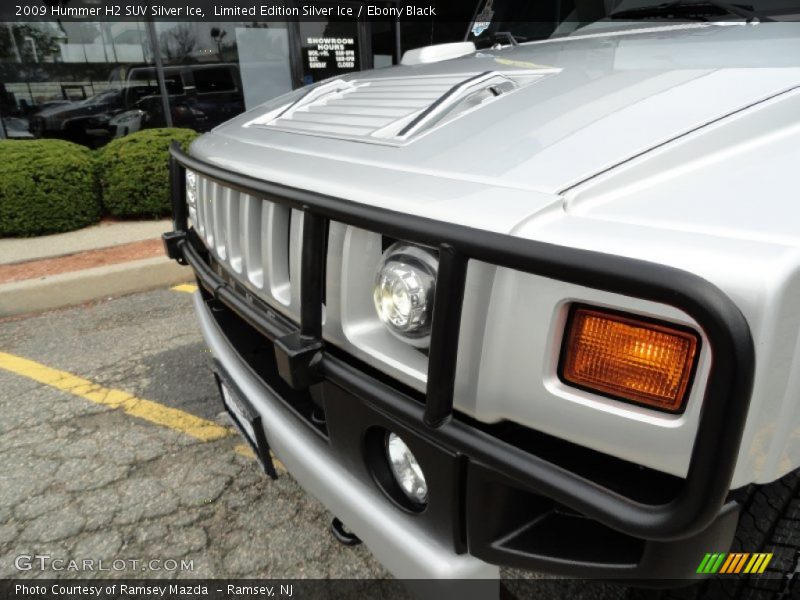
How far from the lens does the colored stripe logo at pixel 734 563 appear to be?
3.40ft

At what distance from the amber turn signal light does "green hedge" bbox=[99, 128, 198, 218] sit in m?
6.01

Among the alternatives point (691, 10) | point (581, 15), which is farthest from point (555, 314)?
point (581, 15)

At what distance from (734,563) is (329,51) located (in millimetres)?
9573

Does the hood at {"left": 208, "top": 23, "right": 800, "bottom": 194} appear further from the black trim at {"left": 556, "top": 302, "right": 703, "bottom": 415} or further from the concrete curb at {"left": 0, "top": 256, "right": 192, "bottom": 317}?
the concrete curb at {"left": 0, "top": 256, "right": 192, "bottom": 317}

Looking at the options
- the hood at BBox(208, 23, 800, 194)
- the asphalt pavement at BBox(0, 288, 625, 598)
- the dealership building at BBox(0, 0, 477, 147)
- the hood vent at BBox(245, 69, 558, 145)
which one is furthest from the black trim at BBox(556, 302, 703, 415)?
the dealership building at BBox(0, 0, 477, 147)

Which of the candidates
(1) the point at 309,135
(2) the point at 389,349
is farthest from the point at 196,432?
(2) the point at 389,349

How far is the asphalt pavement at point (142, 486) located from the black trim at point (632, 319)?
44.0 inches

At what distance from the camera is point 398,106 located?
173cm

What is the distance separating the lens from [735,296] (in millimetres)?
814

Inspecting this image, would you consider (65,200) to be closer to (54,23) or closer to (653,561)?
(54,23)

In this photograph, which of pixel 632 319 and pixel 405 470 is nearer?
pixel 632 319

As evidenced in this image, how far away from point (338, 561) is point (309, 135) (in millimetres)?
1437

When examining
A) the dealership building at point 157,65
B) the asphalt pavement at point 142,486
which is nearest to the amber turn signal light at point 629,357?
the asphalt pavement at point 142,486

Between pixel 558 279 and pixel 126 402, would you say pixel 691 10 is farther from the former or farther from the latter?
pixel 126 402
